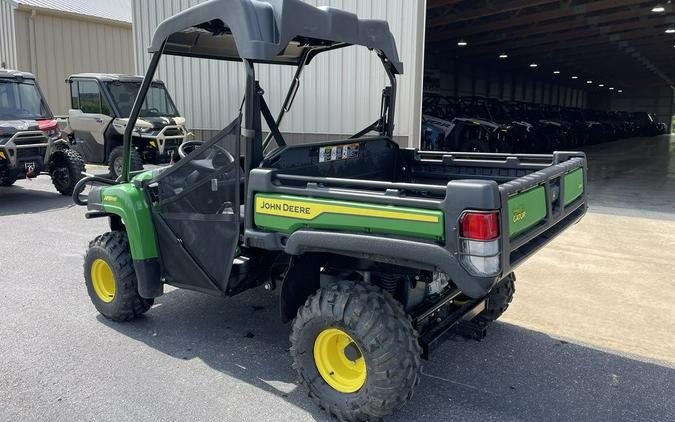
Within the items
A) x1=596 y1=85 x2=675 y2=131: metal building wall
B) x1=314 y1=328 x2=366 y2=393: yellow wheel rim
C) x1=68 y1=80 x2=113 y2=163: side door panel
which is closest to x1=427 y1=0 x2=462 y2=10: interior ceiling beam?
x1=68 y1=80 x2=113 y2=163: side door panel

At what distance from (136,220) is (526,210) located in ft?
8.14

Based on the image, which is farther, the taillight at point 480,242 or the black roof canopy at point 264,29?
the black roof canopy at point 264,29

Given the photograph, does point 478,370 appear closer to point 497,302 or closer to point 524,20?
point 497,302

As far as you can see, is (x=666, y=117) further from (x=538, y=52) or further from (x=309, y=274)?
(x=309, y=274)

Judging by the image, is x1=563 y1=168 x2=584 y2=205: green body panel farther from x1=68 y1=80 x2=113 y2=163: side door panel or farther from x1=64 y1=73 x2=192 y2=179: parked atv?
x1=68 y1=80 x2=113 y2=163: side door panel

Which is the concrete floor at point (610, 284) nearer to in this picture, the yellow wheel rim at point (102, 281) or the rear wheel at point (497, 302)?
the rear wheel at point (497, 302)

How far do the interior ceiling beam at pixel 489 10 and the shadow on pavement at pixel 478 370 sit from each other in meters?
12.4

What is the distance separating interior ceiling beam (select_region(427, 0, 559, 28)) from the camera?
14711 millimetres

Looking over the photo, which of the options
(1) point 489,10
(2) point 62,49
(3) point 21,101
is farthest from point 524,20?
(2) point 62,49

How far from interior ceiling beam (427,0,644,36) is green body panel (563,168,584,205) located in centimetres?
1285

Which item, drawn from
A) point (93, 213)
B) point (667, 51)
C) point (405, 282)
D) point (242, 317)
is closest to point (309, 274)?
point (405, 282)

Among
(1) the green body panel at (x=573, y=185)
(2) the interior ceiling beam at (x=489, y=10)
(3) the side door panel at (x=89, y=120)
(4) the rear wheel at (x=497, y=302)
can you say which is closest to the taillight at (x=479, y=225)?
(1) the green body panel at (x=573, y=185)

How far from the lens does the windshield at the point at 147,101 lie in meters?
11.2

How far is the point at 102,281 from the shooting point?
14.2 ft
